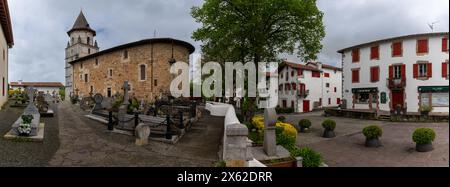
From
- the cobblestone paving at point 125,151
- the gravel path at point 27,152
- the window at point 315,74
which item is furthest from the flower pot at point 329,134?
the window at point 315,74

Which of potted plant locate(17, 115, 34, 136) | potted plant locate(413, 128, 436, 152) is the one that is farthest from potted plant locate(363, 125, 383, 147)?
potted plant locate(17, 115, 34, 136)

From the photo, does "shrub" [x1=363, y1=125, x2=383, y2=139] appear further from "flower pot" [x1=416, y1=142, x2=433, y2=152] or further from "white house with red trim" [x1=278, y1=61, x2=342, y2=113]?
"white house with red trim" [x1=278, y1=61, x2=342, y2=113]

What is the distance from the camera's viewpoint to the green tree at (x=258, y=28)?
17.1 meters

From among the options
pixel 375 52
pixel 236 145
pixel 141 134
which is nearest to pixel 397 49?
pixel 375 52

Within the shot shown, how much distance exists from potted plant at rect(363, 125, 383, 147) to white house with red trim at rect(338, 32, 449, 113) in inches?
67.9

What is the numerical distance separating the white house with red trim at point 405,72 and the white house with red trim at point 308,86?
13424 millimetres

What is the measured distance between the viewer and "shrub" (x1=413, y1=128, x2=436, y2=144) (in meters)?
9.16

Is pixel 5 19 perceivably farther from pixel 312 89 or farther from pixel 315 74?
pixel 315 74

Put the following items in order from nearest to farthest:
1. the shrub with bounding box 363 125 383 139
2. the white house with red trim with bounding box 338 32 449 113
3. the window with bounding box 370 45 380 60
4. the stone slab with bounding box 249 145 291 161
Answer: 1. the white house with red trim with bounding box 338 32 449 113
2. the stone slab with bounding box 249 145 291 161
3. the shrub with bounding box 363 125 383 139
4. the window with bounding box 370 45 380 60

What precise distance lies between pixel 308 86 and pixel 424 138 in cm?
3345

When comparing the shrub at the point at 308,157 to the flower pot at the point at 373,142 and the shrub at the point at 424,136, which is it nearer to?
the shrub at the point at 424,136

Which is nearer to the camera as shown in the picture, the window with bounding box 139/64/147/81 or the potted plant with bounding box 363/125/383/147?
the potted plant with bounding box 363/125/383/147
